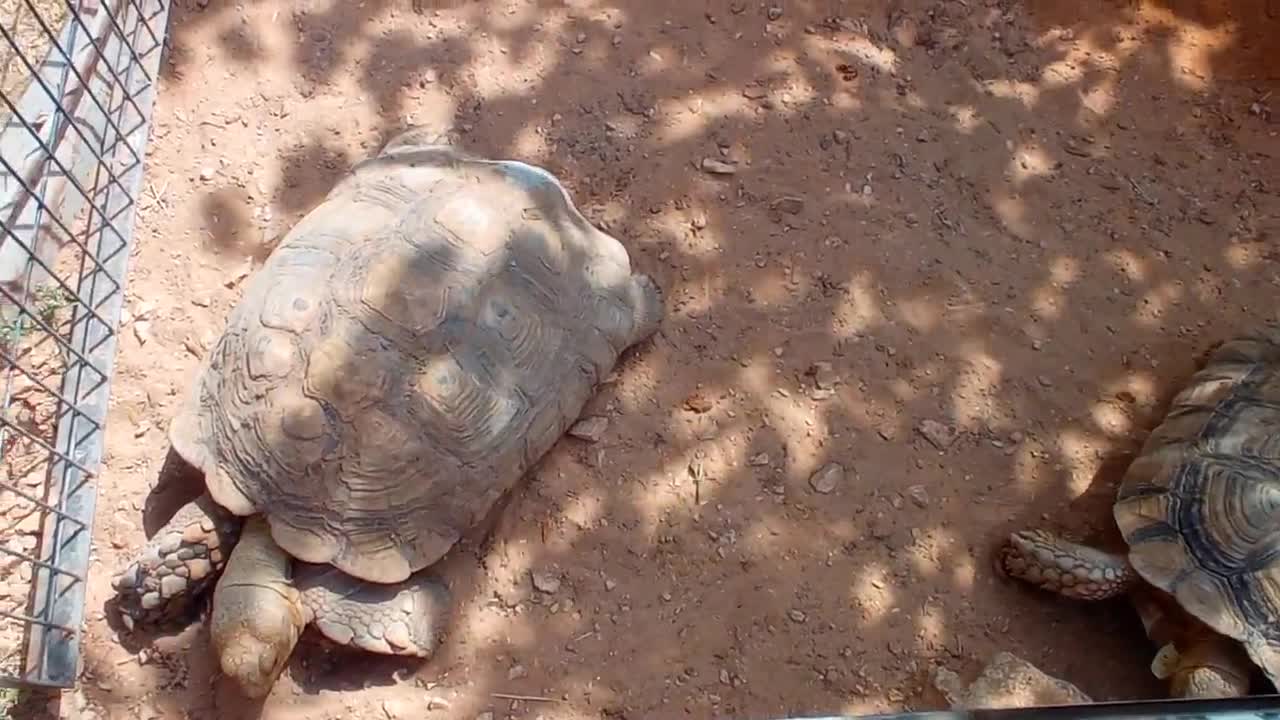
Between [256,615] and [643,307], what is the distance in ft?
5.47

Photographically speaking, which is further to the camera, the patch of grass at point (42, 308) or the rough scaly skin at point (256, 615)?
the patch of grass at point (42, 308)

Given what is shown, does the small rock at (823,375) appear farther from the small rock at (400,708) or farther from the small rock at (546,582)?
the small rock at (400,708)

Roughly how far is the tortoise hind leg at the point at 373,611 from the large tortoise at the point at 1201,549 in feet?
6.46

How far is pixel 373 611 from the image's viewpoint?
3.11m

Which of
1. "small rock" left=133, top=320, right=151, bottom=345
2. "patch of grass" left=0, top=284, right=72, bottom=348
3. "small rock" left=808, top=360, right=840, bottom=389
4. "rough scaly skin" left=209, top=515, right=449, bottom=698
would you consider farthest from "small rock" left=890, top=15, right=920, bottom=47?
"patch of grass" left=0, top=284, right=72, bottom=348

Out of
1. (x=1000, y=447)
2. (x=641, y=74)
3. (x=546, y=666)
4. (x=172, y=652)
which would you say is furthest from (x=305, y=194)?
(x=1000, y=447)

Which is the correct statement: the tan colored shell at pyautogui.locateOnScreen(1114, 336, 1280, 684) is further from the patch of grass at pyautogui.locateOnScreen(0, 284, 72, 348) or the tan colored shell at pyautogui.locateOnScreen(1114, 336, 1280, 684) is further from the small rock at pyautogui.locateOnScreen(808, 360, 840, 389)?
the patch of grass at pyautogui.locateOnScreen(0, 284, 72, 348)

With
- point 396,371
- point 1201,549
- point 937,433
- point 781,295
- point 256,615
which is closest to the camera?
point 256,615

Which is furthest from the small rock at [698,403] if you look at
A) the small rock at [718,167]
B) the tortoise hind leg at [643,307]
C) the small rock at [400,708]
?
the small rock at [400,708]

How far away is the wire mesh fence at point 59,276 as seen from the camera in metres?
3.15

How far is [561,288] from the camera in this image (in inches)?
136

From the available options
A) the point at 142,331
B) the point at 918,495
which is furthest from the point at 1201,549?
the point at 142,331

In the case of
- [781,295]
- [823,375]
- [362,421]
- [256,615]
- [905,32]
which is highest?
[905,32]

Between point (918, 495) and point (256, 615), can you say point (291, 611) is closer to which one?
point (256, 615)
